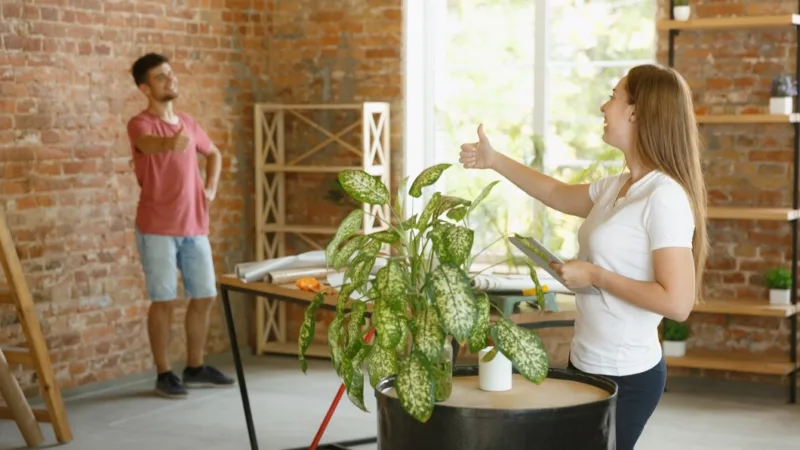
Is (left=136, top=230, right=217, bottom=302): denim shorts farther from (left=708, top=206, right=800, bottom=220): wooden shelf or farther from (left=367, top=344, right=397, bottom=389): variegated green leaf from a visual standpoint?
(left=367, top=344, right=397, bottom=389): variegated green leaf

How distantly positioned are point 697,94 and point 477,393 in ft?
13.2

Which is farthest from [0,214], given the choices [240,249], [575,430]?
[575,430]

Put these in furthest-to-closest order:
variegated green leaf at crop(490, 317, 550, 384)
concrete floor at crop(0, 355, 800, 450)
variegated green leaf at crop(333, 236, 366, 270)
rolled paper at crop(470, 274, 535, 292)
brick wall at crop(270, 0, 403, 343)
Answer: brick wall at crop(270, 0, 403, 343) < concrete floor at crop(0, 355, 800, 450) < rolled paper at crop(470, 274, 535, 292) < variegated green leaf at crop(333, 236, 366, 270) < variegated green leaf at crop(490, 317, 550, 384)

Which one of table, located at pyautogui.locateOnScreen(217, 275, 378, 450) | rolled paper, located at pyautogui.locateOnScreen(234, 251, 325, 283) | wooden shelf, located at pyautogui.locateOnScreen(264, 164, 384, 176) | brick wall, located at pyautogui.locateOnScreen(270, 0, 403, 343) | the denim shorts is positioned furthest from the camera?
brick wall, located at pyautogui.locateOnScreen(270, 0, 403, 343)

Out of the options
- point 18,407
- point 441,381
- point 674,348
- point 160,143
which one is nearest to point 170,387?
point 18,407

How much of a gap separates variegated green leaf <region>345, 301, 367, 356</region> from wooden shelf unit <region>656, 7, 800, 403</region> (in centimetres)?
376

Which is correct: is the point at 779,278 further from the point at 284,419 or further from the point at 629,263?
the point at 629,263

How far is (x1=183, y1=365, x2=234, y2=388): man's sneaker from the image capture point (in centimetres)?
645

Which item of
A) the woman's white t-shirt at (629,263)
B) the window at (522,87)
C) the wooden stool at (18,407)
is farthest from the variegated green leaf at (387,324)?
the window at (522,87)

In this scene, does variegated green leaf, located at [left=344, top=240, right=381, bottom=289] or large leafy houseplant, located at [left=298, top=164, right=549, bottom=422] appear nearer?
large leafy houseplant, located at [left=298, top=164, right=549, bottom=422]

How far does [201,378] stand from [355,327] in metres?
3.88

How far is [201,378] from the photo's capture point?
6.45 m

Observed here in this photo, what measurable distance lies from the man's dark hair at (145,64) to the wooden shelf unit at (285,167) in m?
1.19

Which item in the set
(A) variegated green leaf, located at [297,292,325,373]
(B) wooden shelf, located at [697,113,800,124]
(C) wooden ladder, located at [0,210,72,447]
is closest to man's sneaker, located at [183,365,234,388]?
(C) wooden ladder, located at [0,210,72,447]
